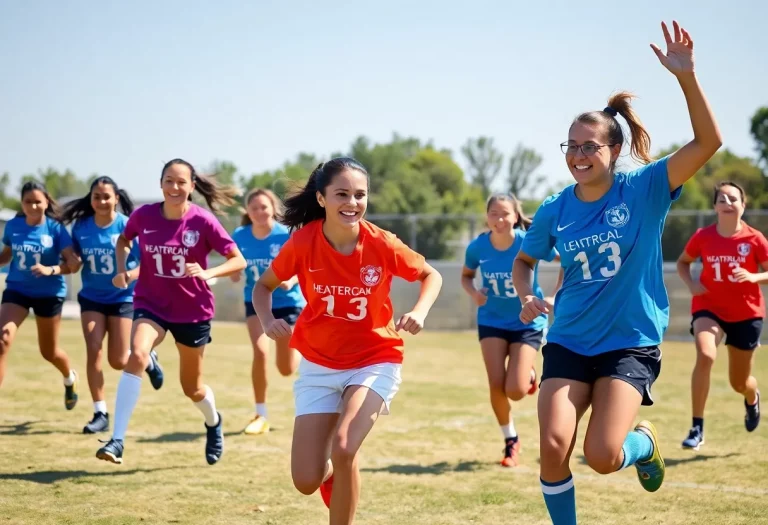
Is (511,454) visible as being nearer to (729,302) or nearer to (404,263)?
(729,302)

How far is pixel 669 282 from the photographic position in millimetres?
19953

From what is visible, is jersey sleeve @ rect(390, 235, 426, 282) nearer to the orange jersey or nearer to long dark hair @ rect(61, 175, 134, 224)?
the orange jersey

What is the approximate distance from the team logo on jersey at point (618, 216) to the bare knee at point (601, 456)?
115 centimetres

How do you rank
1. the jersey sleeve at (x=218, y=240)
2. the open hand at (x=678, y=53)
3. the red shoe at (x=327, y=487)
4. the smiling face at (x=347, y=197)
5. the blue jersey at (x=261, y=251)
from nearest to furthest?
the open hand at (x=678, y=53) < the smiling face at (x=347, y=197) < the red shoe at (x=327, y=487) < the jersey sleeve at (x=218, y=240) < the blue jersey at (x=261, y=251)

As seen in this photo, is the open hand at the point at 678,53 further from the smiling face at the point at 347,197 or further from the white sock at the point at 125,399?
the white sock at the point at 125,399

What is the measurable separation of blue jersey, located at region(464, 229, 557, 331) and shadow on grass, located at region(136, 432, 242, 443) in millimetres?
2875

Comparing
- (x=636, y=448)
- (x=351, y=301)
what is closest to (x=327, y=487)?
(x=351, y=301)

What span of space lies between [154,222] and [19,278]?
2565 mm

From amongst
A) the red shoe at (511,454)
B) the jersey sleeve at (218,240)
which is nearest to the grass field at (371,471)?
the red shoe at (511,454)

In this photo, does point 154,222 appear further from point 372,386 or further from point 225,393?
point 225,393

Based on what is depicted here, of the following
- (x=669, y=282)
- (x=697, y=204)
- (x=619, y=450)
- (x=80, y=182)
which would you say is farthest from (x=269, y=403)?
(x=80, y=182)

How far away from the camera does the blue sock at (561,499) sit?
463 cm

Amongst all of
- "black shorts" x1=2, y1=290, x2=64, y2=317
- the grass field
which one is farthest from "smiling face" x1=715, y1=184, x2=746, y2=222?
"black shorts" x1=2, y1=290, x2=64, y2=317

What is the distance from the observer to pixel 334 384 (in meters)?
5.02
